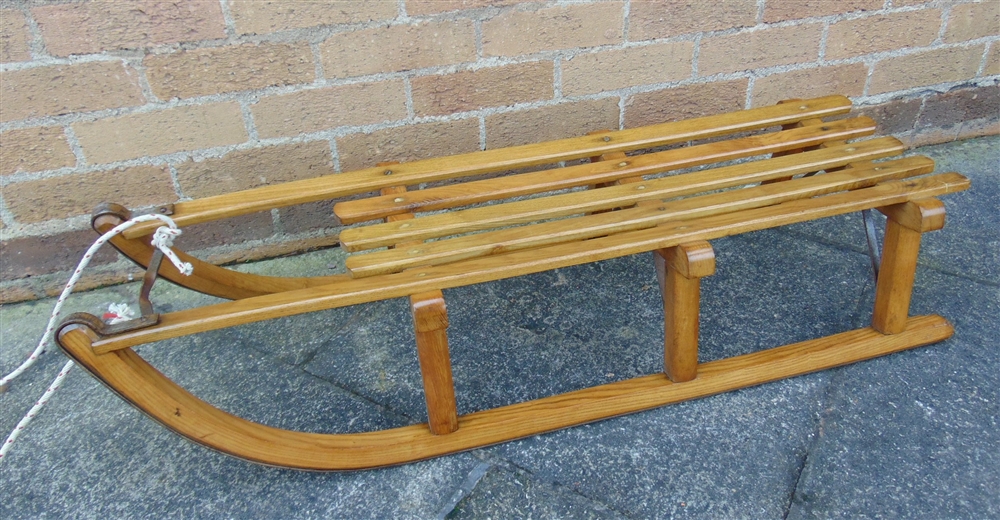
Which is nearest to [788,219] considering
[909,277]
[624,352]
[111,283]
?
[909,277]

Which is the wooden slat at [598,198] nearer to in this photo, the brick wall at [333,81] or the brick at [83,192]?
the brick wall at [333,81]

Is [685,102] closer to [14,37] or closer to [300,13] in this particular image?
[300,13]

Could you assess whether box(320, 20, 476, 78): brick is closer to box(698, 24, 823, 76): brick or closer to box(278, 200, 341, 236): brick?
box(278, 200, 341, 236): brick

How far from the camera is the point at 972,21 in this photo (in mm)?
2359

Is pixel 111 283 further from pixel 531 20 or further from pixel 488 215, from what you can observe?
pixel 531 20

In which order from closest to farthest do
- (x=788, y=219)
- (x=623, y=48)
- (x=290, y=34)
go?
(x=788, y=219), (x=290, y=34), (x=623, y=48)

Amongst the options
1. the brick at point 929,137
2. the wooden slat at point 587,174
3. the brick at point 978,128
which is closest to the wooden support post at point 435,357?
the wooden slat at point 587,174

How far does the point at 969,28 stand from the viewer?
2.37m

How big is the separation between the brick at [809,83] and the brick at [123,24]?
5.13 ft

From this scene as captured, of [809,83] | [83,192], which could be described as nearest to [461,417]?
[83,192]

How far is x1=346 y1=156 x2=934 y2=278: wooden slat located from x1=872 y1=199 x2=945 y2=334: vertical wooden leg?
11cm

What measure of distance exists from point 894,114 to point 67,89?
2.45 meters

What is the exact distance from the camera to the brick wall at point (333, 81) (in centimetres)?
184

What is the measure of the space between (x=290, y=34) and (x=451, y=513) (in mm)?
1241
